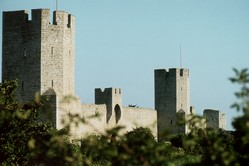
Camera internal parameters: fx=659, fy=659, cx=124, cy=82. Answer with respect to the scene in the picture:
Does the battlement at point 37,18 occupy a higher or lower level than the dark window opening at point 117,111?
higher

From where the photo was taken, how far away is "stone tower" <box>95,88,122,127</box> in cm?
3184

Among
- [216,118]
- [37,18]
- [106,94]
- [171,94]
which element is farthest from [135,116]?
[37,18]

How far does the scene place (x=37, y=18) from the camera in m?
25.2

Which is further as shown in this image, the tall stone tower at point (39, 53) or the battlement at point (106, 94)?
the battlement at point (106, 94)

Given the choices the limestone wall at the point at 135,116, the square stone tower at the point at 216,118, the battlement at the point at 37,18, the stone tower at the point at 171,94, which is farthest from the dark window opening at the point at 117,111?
the square stone tower at the point at 216,118

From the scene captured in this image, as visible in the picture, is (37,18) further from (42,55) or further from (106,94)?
(106,94)

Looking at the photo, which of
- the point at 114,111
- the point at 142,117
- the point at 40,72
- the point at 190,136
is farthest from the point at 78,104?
the point at 190,136

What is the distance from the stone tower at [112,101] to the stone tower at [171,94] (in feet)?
18.5

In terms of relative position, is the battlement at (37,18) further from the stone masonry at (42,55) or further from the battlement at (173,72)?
the battlement at (173,72)

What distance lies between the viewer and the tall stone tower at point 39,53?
81.2ft

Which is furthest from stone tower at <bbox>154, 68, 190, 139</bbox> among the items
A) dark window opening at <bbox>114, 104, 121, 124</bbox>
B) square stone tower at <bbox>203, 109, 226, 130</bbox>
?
dark window opening at <bbox>114, 104, 121, 124</bbox>

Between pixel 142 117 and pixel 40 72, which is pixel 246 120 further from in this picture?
pixel 142 117

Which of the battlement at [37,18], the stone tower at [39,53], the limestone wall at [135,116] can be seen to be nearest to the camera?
the stone tower at [39,53]

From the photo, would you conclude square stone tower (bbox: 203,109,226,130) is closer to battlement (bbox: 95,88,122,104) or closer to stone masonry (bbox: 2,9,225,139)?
battlement (bbox: 95,88,122,104)
